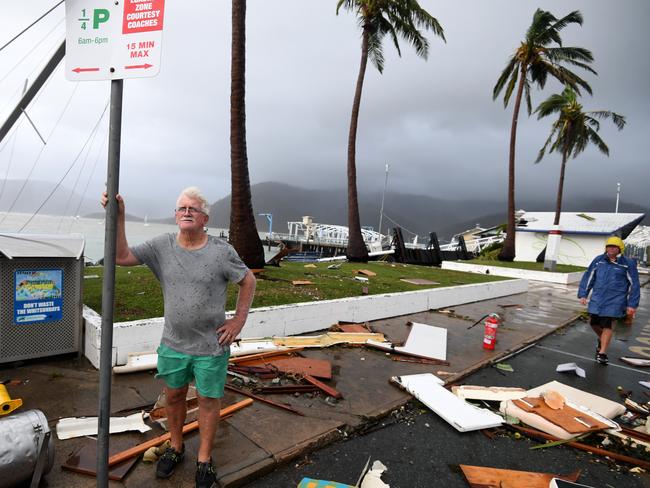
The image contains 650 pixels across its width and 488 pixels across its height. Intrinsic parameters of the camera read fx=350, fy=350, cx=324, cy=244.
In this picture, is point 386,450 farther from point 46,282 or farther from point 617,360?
point 617,360

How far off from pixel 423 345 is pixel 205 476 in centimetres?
419

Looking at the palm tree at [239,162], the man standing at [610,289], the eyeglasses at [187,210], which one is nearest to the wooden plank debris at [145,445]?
the eyeglasses at [187,210]

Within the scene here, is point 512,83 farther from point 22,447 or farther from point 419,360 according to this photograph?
point 22,447

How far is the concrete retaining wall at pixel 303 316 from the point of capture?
4199 mm

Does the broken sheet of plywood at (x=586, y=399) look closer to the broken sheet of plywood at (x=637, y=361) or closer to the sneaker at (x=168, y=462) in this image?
the broken sheet of plywood at (x=637, y=361)

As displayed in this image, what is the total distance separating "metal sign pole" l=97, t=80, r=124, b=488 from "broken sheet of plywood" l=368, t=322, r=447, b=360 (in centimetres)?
424

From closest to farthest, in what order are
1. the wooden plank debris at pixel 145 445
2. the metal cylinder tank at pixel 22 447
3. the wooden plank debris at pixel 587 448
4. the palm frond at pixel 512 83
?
the metal cylinder tank at pixel 22 447 → the wooden plank debris at pixel 145 445 → the wooden plank debris at pixel 587 448 → the palm frond at pixel 512 83

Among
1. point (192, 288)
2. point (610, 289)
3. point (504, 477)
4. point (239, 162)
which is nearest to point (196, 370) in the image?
point (192, 288)

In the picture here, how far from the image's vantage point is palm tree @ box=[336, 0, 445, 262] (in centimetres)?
1558

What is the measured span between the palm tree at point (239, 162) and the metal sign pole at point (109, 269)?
629 centimetres

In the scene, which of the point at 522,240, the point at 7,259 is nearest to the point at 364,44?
the point at 7,259

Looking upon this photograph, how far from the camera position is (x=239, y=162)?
8211 mm

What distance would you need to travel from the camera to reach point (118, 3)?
5.67 ft

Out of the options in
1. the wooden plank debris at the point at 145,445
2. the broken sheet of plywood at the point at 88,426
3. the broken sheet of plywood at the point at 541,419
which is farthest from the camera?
the broken sheet of plywood at the point at 541,419
